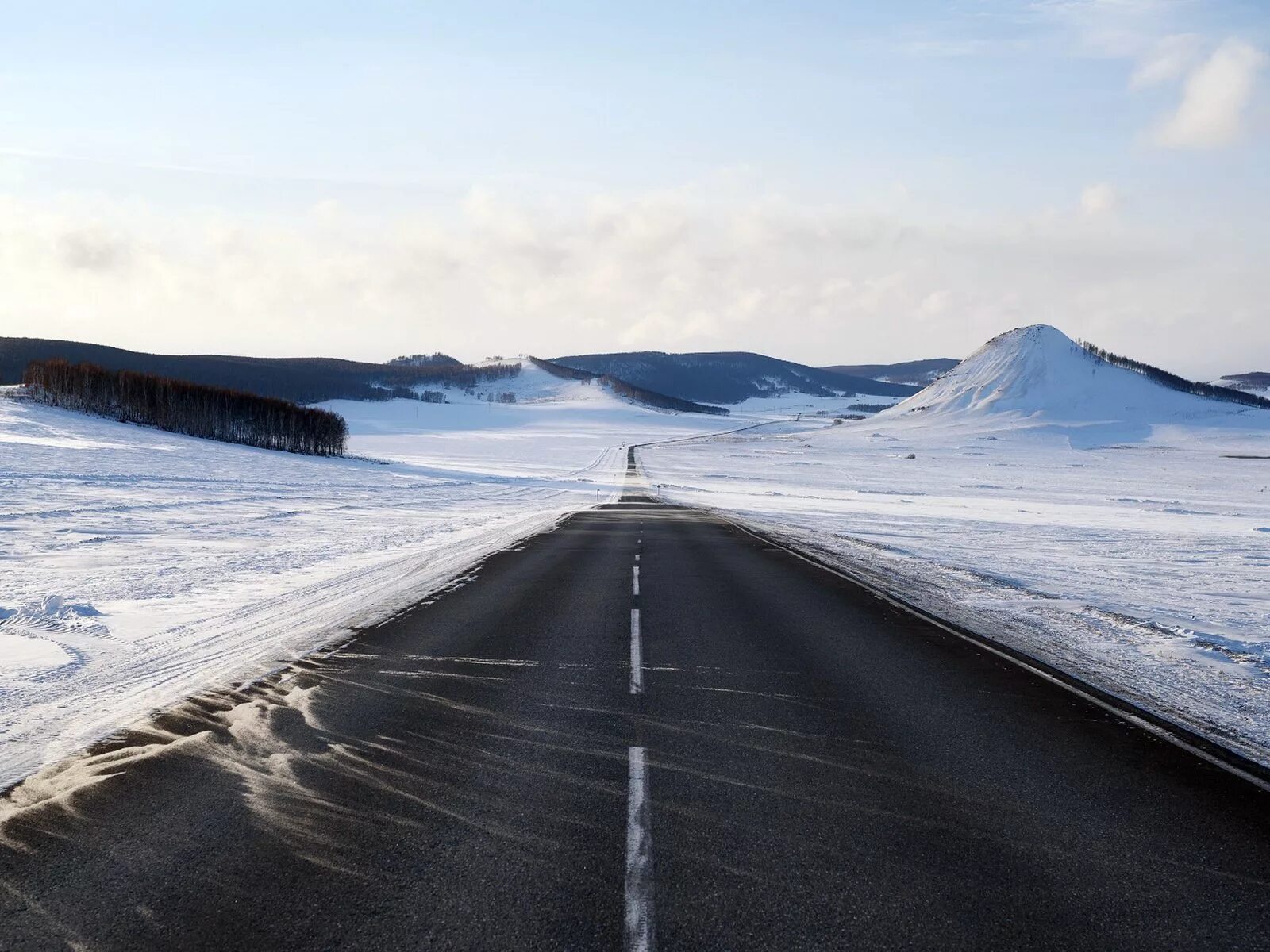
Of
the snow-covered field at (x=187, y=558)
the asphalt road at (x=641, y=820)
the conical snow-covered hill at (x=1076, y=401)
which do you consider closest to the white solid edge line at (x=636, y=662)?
the asphalt road at (x=641, y=820)

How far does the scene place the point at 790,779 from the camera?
6.21 meters

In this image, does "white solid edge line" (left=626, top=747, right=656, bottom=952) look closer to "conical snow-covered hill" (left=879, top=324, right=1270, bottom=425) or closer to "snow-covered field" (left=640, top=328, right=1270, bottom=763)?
"snow-covered field" (left=640, top=328, right=1270, bottom=763)

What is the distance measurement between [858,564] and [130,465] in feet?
149

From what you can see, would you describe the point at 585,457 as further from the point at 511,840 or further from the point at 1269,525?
the point at 511,840

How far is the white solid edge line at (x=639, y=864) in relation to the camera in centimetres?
413

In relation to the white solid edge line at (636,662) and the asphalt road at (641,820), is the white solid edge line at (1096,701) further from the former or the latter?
the white solid edge line at (636,662)

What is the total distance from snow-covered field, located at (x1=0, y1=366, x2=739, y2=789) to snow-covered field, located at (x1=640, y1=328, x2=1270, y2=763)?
924 centimetres

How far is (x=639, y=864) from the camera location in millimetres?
4844

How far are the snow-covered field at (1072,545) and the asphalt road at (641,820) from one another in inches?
82.0

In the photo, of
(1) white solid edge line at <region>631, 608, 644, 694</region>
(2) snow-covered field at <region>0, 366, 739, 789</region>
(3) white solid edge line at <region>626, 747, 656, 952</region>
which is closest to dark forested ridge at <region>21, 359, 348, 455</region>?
(2) snow-covered field at <region>0, 366, 739, 789</region>

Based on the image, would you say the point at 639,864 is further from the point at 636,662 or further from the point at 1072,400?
the point at 1072,400

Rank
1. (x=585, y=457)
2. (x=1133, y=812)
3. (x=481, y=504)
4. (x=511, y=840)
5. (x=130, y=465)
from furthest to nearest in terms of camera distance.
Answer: (x=585, y=457), (x=130, y=465), (x=481, y=504), (x=1133, y=812), (x=511, y=840)

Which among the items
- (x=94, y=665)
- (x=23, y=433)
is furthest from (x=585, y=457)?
(x=94, y=665)

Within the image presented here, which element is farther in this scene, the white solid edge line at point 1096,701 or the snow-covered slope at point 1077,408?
the snow-covered slope at point 1077,408
